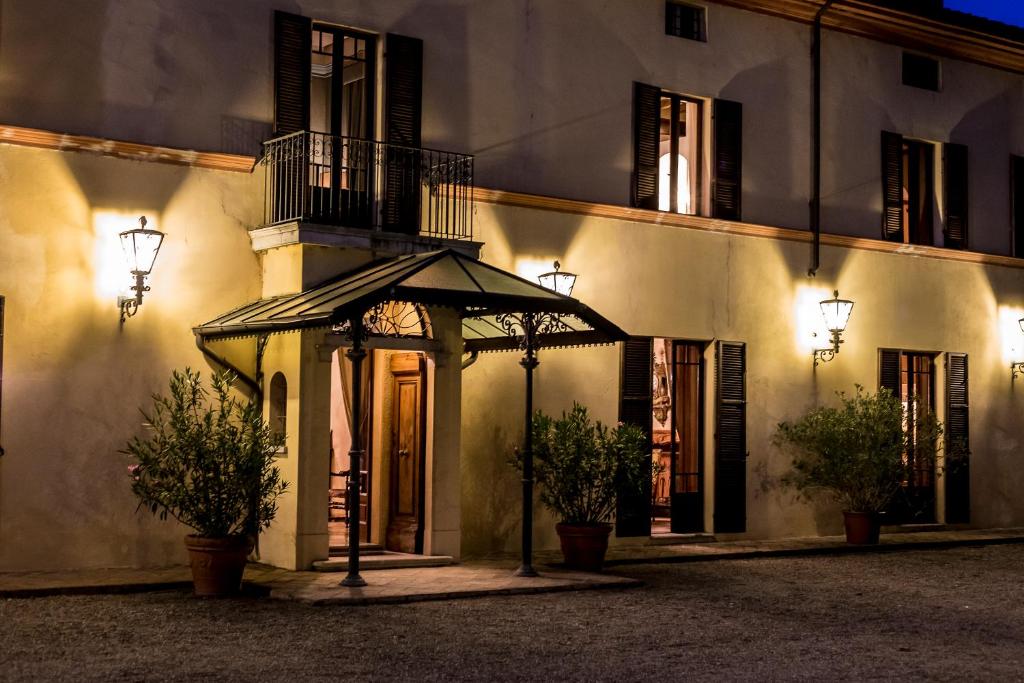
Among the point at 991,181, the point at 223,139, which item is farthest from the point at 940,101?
the point at 223,139

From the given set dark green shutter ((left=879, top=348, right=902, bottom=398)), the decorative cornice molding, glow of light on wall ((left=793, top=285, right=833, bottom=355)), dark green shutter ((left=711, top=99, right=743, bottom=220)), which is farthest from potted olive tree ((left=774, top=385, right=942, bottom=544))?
the decorative cornice molding

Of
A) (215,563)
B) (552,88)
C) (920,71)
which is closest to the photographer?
(215,563)

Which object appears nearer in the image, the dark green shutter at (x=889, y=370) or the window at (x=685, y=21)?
the window at (x=685, y=21)

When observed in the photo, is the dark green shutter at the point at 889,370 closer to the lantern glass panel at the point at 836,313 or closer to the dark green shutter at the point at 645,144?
the lantern glass panel at the point at 836,313

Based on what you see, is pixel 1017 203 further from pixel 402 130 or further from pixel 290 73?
pixel 290 73

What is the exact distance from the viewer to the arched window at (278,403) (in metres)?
12.9

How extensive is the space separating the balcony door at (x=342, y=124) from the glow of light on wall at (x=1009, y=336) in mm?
9970

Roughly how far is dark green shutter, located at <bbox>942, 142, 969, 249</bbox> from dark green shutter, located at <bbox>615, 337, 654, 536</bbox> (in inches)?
216

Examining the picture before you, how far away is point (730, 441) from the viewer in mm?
16125

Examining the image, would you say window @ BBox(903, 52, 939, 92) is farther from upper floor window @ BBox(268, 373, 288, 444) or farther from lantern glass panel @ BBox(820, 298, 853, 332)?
upper floor window @ BBox(268, 373, 288, 444)

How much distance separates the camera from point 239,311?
495 inches

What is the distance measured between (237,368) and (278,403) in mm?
512

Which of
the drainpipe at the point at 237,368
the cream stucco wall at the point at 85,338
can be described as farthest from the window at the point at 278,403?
the cream stucco wall at the point at 85,338

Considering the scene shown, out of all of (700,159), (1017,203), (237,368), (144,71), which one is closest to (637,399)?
(700,159)
